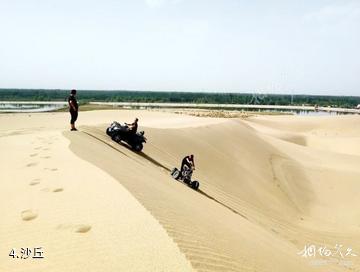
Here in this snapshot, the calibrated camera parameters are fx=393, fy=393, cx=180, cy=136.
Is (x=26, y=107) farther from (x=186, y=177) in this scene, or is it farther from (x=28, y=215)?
(x=28, y=215)

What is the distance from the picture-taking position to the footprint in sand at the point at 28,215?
18.6ft

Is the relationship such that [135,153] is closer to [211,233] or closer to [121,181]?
[121,181]

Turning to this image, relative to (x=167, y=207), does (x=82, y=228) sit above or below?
above

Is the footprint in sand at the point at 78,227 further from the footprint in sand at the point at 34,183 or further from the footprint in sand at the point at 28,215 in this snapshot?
the footprint in sand at the point at 34,183

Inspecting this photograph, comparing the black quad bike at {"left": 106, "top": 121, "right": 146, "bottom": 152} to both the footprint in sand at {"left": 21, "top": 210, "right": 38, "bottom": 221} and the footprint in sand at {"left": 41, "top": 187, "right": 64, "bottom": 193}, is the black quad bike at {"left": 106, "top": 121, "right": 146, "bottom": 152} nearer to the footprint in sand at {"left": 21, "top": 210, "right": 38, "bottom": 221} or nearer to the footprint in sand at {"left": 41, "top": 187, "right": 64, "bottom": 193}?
the footprint in sand at {"left": 41, "top": 187, "right": 64, "bottom": 193}

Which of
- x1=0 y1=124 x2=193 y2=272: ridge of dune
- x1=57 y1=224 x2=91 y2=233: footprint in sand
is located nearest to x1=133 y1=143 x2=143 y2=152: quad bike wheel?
x1=0 y1=124 x2=193 y2=272: ridge of dune

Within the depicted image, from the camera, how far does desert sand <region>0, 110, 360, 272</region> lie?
462 cm

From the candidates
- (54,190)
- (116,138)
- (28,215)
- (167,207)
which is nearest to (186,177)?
(116,138)

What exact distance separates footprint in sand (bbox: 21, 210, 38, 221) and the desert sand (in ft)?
0.05

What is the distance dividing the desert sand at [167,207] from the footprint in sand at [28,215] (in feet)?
0.05

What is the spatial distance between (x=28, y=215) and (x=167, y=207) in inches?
87.0

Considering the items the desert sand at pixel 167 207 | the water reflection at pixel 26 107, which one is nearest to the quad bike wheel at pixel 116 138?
the desert sand at pixel 167 207

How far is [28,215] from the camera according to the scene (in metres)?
5.79

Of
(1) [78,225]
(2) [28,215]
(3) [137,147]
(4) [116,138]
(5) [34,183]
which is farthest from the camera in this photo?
(4) [116,138]
